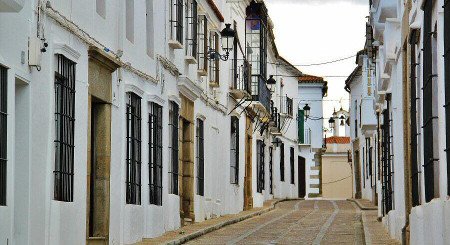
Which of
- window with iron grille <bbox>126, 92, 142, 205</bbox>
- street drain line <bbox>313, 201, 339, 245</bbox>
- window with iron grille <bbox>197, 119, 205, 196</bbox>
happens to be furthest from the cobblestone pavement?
window with iron grille <bbox>126, 92, 142, 205</bbox>

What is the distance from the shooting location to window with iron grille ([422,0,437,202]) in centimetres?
1300

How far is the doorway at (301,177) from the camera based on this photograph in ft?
194

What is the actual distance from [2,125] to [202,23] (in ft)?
50.3

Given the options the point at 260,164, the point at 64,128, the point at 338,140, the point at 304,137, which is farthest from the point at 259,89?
the point at 338,140

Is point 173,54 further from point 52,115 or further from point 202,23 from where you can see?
point 52,115

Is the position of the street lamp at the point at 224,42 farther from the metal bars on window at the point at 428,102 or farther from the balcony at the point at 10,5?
the balcony at the point at 10,5

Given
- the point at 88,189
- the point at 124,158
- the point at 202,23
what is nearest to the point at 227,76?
the point at 202,23

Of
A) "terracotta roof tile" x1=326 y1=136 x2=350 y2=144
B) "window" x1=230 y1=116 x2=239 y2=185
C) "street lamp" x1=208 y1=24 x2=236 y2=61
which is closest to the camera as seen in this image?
"street lamp" x1=208 y1=24 x2=236 y2=61

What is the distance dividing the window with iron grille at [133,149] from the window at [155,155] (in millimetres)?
891

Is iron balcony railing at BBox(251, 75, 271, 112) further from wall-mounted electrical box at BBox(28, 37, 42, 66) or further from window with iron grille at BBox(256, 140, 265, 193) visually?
wall-mounted electrical box at BBox(28, 37, 42, 66)

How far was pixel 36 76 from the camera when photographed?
1381cm

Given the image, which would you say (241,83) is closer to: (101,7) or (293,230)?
(293,230)

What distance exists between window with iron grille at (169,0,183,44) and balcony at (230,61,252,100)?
28.3 feet

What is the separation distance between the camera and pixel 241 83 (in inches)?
1334
